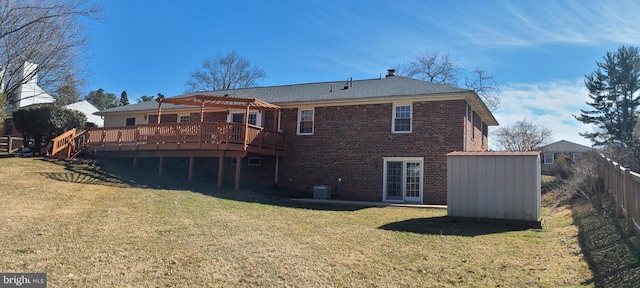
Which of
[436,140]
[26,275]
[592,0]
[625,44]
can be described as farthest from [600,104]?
[26,275]

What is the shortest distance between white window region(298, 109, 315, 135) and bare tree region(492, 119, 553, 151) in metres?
31.3

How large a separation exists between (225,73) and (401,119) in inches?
1360

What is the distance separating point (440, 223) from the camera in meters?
9.51

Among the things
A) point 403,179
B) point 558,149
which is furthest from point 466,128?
point 558,149

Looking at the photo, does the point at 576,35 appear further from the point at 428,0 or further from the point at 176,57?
the point at 176,57

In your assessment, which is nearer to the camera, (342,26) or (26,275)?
(26,275)

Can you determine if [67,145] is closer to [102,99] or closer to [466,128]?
[466,128]

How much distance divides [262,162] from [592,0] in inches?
528

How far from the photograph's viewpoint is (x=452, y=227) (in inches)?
350

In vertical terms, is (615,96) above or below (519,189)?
above

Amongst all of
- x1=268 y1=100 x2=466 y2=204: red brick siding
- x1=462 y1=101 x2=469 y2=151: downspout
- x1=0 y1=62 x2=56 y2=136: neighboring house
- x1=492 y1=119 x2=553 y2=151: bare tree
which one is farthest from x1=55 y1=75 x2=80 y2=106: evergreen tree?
x1=492 y1=119 x2=553 y2=151: bare tree

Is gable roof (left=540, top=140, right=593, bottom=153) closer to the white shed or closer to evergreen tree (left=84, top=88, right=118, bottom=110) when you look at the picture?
the white shed

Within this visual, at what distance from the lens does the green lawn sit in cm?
488

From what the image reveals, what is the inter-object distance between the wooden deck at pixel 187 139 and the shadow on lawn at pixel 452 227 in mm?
7913
